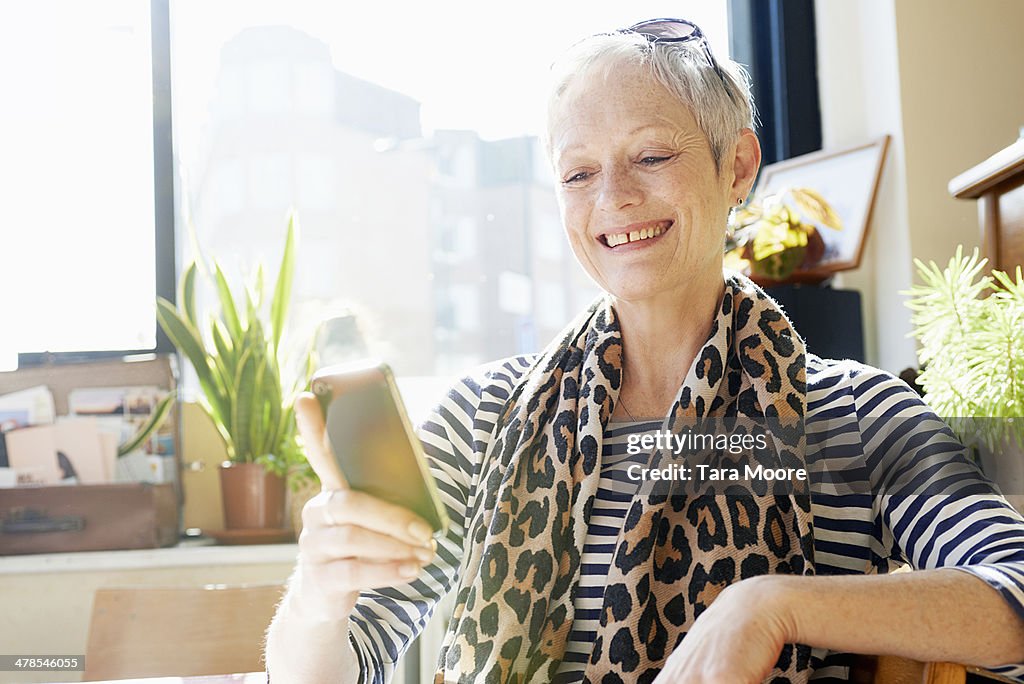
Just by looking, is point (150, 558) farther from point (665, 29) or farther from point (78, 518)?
point (665, 29)

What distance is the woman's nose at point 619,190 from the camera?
1.22 metres

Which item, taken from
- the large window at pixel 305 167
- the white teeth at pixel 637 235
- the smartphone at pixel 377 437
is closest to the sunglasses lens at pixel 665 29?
the white teeth at pixel 637 235

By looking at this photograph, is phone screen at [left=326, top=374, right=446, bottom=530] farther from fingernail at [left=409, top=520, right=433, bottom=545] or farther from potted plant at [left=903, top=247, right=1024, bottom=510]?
potted plant at [left=903, top=247, right=1024, bottom=510]

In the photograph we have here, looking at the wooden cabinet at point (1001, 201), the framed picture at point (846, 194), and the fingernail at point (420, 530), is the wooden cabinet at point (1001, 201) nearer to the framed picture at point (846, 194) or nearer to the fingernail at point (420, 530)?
the framed picture at point (846, 194)

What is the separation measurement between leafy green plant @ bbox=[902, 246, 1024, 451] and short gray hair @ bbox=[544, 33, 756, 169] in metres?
0.35

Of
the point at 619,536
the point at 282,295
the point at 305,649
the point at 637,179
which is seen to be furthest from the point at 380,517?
the point at 282,295

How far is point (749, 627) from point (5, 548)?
182cm

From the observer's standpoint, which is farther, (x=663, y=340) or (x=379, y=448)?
(x=663, y=340)

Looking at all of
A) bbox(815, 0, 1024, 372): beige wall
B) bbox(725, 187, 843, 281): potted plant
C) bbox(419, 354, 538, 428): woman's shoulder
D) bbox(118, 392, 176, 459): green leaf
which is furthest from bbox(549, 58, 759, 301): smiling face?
bbox(118, 392, 176, 459): green leaf

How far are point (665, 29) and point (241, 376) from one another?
1.35m

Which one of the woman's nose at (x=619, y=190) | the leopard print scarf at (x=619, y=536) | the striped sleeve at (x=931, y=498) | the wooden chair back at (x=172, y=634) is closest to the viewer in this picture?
the striped sleeve at (x=931, y=498)

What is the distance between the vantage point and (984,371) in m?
1.16

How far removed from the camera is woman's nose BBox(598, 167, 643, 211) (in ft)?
3.99

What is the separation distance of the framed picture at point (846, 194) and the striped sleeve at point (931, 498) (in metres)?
0.95
